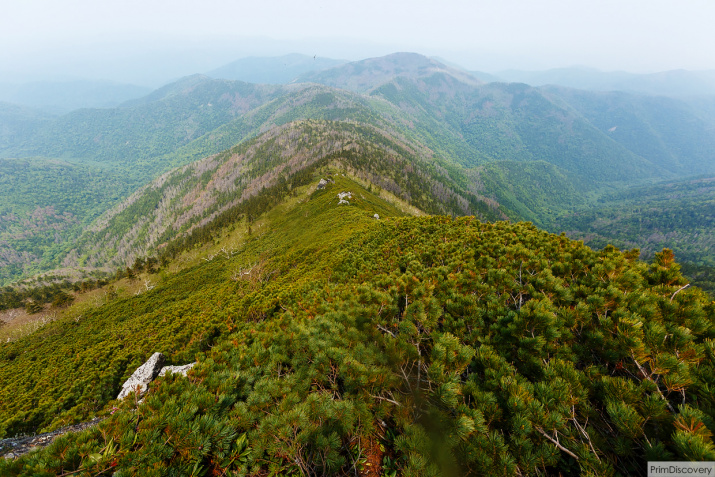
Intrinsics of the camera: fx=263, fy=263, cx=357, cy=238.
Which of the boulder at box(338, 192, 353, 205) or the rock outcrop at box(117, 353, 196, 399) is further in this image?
the boulder at box(338, 192, 353, 205)

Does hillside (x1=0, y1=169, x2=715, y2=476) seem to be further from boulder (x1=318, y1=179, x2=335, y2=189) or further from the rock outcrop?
boulder (x1=318, y1=179, x2=335, y2=189)

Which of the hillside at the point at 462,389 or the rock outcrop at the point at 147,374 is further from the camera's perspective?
the rock outcrop at the point at 147,374

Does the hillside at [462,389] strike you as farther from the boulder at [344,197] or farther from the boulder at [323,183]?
the boulder at [323,183]

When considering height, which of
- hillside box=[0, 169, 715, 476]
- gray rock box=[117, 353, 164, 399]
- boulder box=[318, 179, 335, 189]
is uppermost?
hillside box=[0, 169, 715, 476]

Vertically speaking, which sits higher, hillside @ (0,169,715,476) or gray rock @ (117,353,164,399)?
hillside @ (0,169,715,476)

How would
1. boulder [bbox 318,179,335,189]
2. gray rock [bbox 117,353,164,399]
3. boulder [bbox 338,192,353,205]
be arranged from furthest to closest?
boulder [bbox 318,179,335,189], boulder [bbox 338,192,353,205], gray rock [bbox 117,353,164,399]

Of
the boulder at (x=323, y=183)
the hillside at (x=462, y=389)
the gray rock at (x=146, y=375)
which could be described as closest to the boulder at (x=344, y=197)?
the boulder at (x=323, y=183)

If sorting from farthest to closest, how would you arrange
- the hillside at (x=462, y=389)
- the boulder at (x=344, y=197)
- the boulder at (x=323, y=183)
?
1. the boulder at (x=323, y=183)
2. the boulder at (x=344, y=197)
3. the hillside at (x=462, y=389)

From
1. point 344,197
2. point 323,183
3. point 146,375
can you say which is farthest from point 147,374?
point 323,183

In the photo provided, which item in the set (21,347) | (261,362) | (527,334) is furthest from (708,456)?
(21,347)

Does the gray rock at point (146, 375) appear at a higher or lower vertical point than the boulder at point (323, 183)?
lower

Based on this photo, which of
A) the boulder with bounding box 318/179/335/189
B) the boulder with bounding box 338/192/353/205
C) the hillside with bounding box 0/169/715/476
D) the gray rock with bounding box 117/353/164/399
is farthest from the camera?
the boulder with bounding box 318/179/335/189

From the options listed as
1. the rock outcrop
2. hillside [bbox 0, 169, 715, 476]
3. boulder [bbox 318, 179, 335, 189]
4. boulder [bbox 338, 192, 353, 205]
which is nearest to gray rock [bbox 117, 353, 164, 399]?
the rock outcrop
